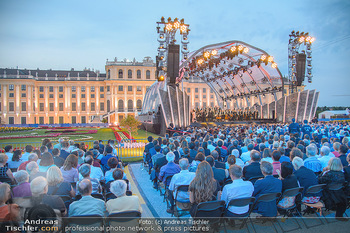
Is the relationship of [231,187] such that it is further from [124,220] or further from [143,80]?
[143,80]

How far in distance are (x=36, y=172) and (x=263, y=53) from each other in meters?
29.7

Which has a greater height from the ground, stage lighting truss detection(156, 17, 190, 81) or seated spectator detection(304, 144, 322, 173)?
stage lighting truss detection(156, 17, 190, 81)

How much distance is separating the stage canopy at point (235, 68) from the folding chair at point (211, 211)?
70.3 feet

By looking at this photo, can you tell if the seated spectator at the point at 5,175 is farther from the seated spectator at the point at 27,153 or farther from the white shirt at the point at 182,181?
the white shirt at the point at 182,181

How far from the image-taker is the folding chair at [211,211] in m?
3.64

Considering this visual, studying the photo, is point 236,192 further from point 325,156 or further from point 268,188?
point 325,156

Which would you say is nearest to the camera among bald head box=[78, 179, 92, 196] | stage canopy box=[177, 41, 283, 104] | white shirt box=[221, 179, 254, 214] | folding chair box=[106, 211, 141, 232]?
folding chair box=[106, 211, 141, 232]

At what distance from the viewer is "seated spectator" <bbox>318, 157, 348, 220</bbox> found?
4.63 meters

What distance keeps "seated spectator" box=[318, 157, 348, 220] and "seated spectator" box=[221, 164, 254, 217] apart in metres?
1.93

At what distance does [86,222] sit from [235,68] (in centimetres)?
3131

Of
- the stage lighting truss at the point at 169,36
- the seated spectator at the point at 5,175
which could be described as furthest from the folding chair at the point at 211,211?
the stage lighting truss at the point at 169,36

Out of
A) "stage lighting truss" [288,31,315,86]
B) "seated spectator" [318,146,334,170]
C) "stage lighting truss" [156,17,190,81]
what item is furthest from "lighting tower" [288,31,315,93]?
"seated spectator" [318,146,334,170]

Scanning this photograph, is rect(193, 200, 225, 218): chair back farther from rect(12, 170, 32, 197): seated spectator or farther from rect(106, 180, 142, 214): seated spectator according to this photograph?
rect(12, 170, 32, 197): seated spectator

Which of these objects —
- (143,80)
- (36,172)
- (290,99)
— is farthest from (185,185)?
(143,80)
